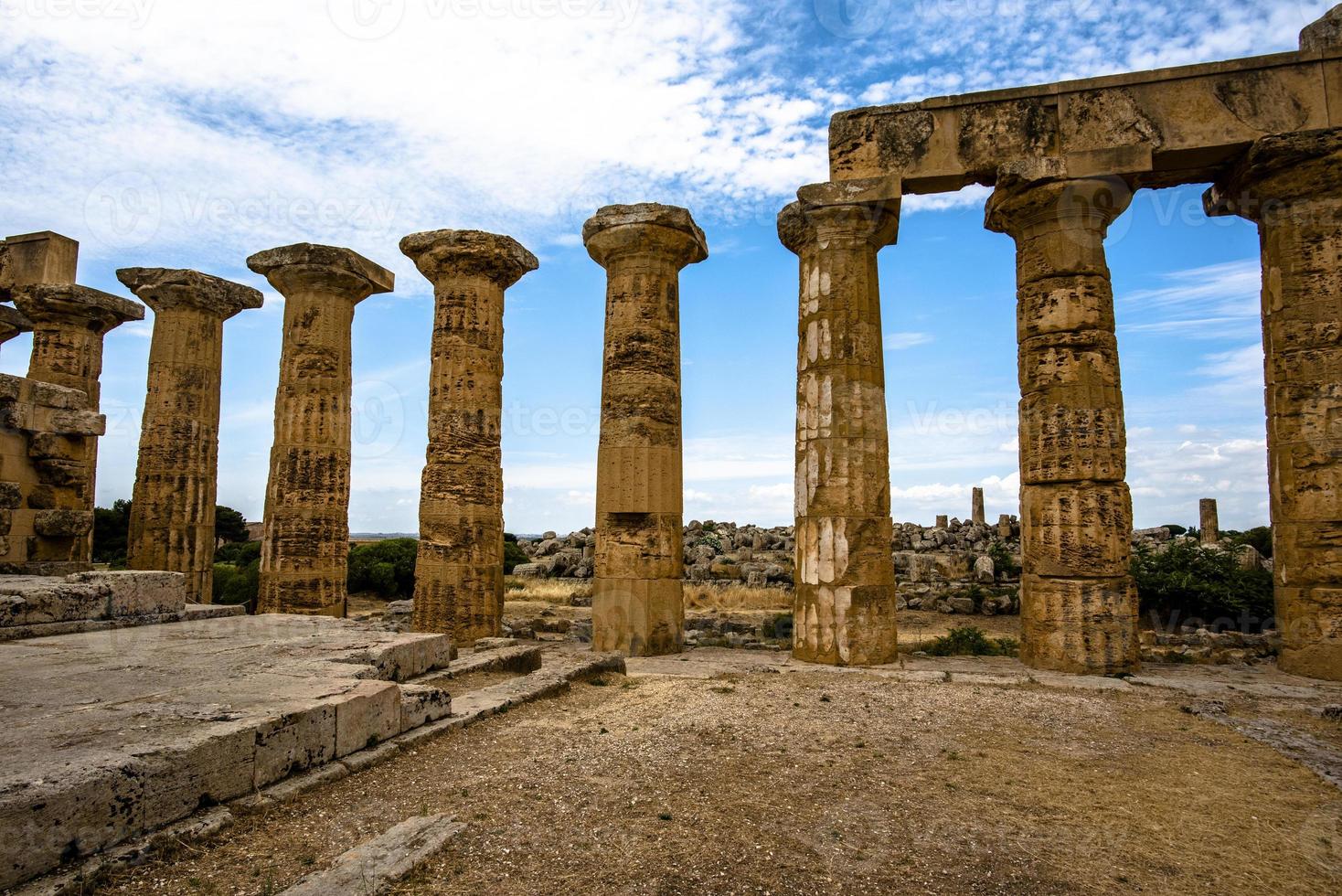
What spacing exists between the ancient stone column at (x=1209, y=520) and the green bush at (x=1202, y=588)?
39.3 feet

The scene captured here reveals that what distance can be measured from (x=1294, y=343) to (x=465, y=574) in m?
12.5

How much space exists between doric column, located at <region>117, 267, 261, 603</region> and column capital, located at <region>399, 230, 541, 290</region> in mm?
4454

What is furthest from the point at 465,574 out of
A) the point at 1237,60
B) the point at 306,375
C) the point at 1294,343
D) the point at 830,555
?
the point at 1237,60

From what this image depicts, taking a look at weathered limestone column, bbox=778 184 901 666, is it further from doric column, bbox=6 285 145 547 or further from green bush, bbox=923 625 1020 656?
doric column, bbox=6 285 145 547

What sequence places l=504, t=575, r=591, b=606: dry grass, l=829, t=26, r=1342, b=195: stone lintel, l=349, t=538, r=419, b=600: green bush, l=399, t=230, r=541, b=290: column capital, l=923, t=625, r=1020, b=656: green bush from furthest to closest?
l=349, t=538, r=419, b=600: green bush < l=504, t=575, r=591, b=606: dry grass < l=399, t=230, r=541, b=290: column capital < l=923, t=625, r=1020, b=656: green bush < l=829, t=26, r=1342, b=195: stone lintel

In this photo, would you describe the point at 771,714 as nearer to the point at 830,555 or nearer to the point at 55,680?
the point at 830,555

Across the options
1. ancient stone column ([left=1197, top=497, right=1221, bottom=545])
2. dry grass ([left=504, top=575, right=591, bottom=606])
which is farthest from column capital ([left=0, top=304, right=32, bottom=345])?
ancient stone column ([left=1197, top=497, right=1221, bottom=545])

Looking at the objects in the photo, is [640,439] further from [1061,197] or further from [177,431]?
[177,431]

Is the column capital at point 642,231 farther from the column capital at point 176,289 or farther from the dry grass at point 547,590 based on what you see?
the dry grass at point 547,590

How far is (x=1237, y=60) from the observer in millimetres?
11094

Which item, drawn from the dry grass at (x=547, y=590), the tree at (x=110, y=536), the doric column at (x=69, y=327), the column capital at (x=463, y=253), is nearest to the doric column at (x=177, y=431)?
the doric column at (x=69, y=327)

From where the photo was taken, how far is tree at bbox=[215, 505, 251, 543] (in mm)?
32406

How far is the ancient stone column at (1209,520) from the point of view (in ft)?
92.0

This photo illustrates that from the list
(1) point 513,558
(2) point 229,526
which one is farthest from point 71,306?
(2) point 229,526
